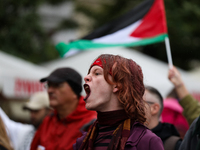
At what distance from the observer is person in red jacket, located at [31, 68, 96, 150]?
3124 mm

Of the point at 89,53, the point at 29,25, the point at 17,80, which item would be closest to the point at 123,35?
the point at 17,80

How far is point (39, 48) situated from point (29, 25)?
3.48 feet

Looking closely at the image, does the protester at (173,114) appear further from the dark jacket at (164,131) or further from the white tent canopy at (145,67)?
the white tent canopy at (145,67)

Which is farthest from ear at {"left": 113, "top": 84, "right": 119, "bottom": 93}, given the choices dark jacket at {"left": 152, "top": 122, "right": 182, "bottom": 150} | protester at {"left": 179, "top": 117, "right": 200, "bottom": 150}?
dark jacket at {"left": 152, "top": 122, "right": 182, "bottom": 150}

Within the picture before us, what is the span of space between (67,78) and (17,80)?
12.0 feet

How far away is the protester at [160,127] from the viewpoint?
8.95ft

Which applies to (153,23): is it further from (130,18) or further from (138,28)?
(130,18)

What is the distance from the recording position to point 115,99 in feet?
6.48

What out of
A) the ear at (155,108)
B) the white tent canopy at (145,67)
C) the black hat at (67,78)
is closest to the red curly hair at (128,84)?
the ear at (155,108)

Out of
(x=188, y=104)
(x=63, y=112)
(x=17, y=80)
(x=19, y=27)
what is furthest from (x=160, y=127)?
(x=19, y=27)

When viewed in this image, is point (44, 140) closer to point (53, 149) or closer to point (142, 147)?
point (53, 149)

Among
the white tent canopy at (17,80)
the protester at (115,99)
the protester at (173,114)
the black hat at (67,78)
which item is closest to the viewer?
the protester at (115,99)

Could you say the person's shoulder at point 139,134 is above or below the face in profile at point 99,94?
below

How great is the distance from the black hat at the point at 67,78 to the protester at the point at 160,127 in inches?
27.3
